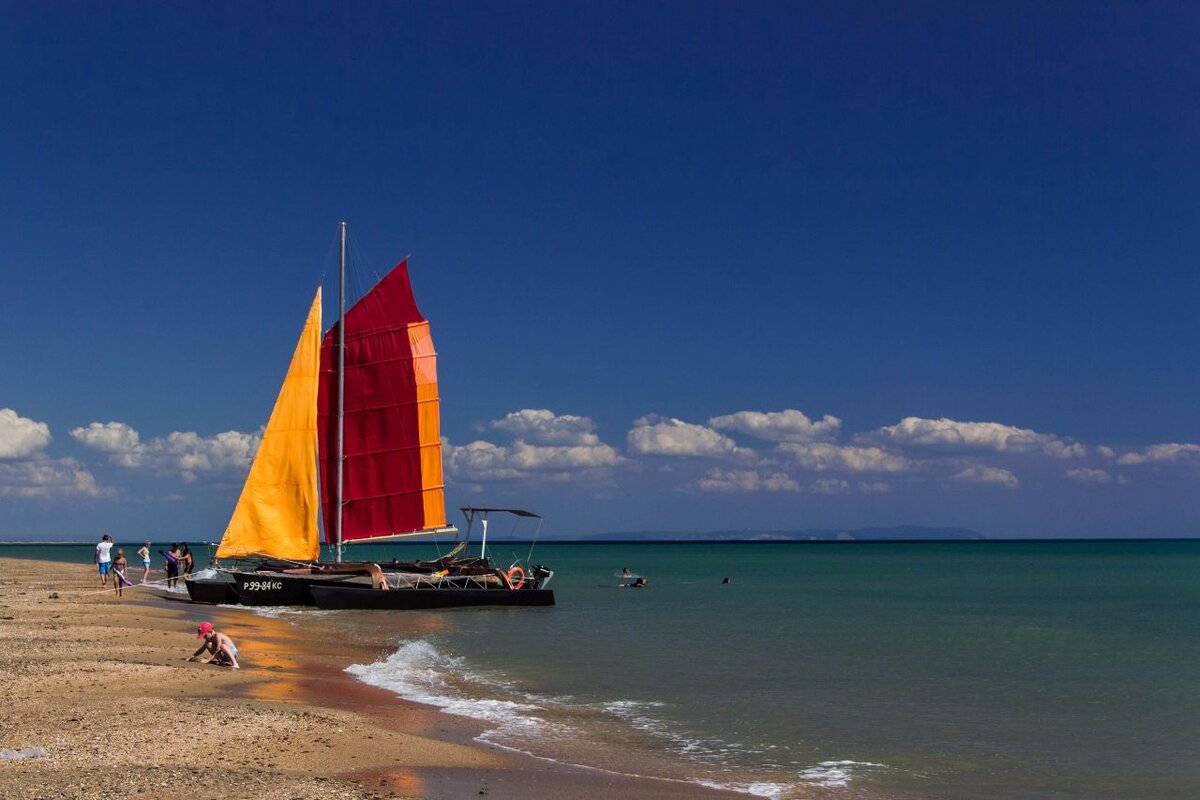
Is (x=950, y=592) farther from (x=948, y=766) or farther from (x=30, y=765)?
(x=30, y=765)

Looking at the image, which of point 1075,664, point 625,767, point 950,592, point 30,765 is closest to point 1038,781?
point 625,767

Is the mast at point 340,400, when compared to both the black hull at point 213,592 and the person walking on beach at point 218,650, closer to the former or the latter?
the black hull at point 213,592

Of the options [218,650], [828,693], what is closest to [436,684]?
[218,650]

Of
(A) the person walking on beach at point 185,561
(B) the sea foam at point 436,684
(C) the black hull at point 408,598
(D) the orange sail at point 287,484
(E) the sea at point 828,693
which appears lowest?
(E) the sea at point 828,693

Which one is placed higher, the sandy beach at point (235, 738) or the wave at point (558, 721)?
the sandy beach at point (235, 738)

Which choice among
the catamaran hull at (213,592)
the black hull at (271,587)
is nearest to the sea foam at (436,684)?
the black hull at (271,587)

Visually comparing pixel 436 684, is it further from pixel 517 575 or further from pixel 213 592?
pixel 213 592

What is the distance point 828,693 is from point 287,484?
83.1ft

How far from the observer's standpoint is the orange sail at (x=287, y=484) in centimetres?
4081

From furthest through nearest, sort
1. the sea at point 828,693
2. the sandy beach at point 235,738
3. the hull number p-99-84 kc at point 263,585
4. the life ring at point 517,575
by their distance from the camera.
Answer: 1. the life ring at point 517,575
2. the hull number p-99-84 kc at point 263,585
3. the sea at point 828,693
4. the sandy beach at point 235,738

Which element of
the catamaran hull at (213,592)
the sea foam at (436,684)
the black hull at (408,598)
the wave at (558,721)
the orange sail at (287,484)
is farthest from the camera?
the catamaran hull at (213,592)

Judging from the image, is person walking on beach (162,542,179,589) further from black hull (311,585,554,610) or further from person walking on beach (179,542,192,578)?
black hull (311,585,554,610)

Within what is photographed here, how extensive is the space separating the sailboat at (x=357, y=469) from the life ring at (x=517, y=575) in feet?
0.16

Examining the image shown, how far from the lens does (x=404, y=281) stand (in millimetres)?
43469
